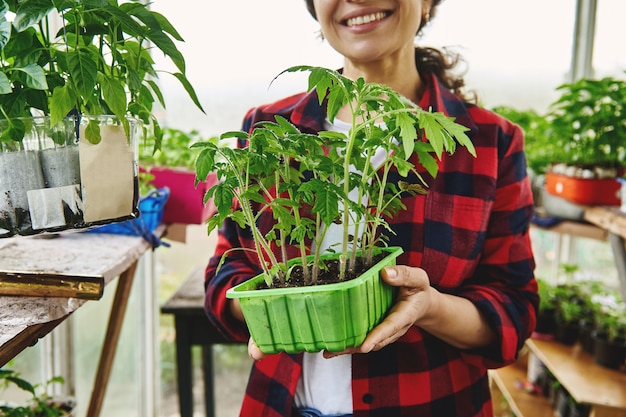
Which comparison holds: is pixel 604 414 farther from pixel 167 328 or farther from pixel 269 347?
pixel 167 328

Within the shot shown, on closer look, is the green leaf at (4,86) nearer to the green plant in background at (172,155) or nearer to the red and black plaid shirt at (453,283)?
the red and black plaid shirt at (453,283)

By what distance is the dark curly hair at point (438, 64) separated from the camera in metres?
1.21

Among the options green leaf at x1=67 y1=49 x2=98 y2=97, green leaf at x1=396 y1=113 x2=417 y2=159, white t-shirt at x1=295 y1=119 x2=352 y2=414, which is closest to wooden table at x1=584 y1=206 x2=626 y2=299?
white t-shirt at x1=295 y1=119 x2=352 y2=414

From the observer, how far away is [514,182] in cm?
104

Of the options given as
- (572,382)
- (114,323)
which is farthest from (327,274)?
(572,382)

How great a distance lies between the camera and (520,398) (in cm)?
232

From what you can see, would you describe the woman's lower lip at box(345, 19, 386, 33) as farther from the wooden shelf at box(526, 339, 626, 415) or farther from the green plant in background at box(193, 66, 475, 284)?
the wooden shelf at box(526, 339, 626, 415)

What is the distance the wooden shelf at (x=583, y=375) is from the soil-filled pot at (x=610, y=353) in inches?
0.8

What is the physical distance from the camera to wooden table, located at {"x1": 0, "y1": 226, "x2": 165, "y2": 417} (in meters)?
0.63

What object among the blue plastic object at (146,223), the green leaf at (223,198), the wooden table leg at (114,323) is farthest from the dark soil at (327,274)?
the wooden table leg at (114,323)

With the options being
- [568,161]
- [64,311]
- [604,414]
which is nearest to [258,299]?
[64,311]

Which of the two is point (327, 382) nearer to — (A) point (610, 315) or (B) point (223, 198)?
(B) point (223, 198)

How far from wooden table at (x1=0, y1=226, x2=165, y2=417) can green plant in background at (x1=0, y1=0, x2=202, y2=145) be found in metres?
0.21

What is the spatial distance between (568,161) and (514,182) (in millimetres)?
1035
